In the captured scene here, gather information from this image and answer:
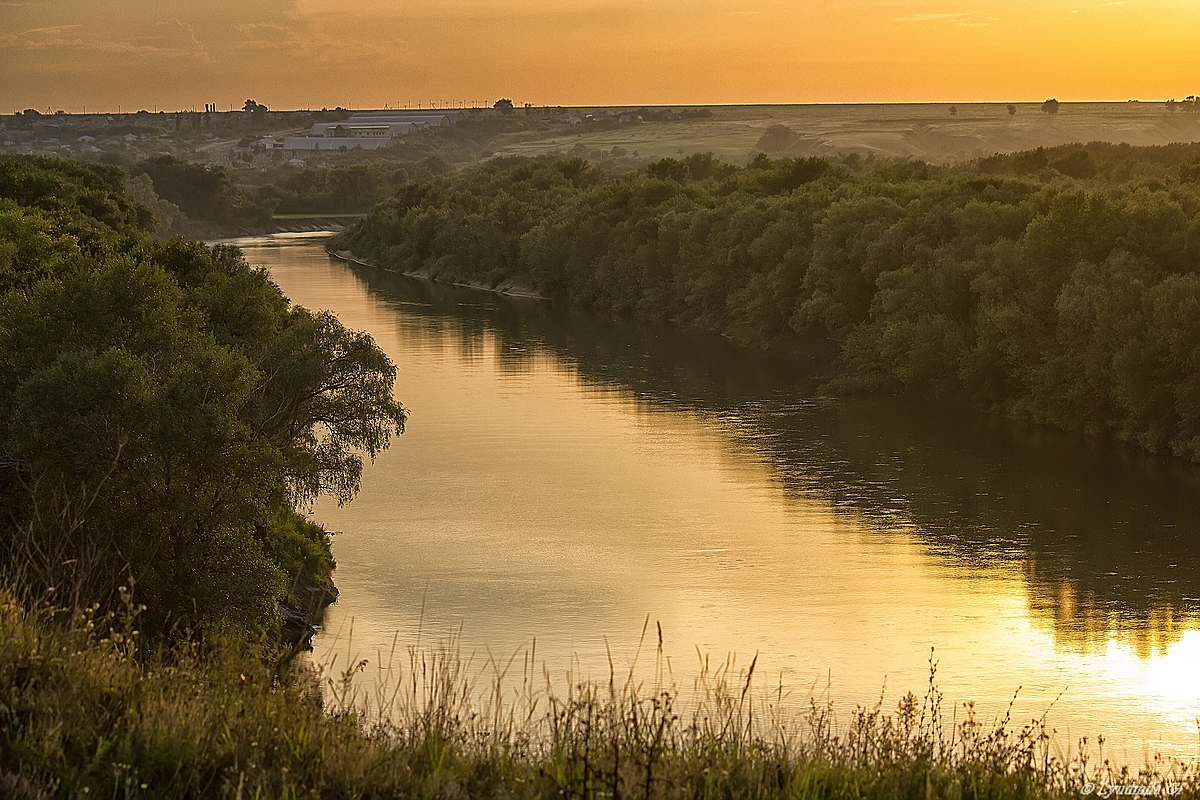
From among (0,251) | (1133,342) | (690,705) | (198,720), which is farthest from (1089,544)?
(198,720)

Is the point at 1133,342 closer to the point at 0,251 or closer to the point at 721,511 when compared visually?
the point at 721,511

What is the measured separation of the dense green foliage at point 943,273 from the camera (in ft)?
135

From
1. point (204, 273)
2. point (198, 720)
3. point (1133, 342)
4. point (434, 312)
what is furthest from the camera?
point (434, 312)

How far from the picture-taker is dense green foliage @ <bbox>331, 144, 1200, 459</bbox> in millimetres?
41281

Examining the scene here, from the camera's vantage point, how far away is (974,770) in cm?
722

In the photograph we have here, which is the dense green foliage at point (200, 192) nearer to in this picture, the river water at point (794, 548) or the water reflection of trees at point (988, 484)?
the water reflection of trees at point (988, 484)

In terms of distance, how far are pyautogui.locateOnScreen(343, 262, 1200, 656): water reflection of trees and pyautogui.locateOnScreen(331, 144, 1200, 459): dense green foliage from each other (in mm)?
1658

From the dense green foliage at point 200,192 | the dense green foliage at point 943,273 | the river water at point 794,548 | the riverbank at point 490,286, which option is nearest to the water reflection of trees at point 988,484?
the river water at point 794,548

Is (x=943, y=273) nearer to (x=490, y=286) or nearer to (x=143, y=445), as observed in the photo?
(x=143, y=445)

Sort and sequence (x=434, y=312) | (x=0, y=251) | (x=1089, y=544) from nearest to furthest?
1. (x=0, y=251)
2. (x=1089, y=544)
3. (x=434, y=312)

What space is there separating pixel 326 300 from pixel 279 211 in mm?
81468

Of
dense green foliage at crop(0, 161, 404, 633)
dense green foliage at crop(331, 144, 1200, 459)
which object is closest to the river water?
dense green foliage at crop(331, 144, 1200, 459)

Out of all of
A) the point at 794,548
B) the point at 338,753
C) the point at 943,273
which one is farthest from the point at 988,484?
the point at 338,753

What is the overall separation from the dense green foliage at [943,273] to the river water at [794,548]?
1.87m
